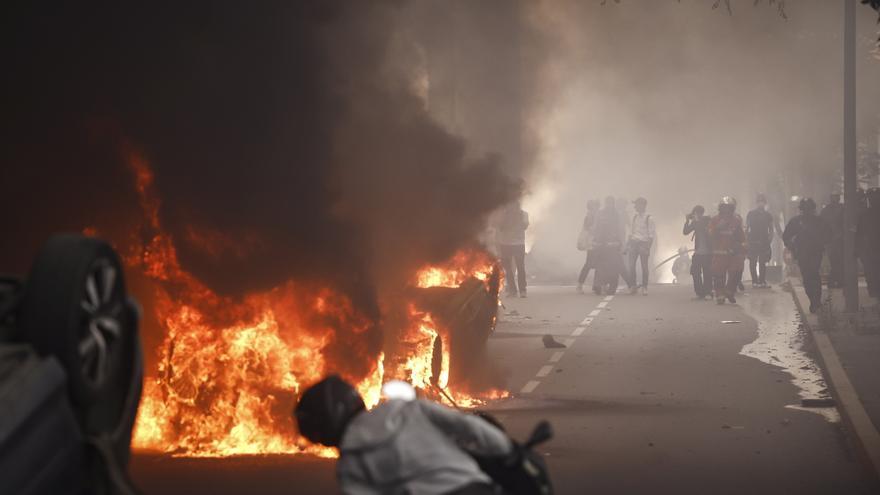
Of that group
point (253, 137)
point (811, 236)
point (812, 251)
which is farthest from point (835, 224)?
point (253, 137)

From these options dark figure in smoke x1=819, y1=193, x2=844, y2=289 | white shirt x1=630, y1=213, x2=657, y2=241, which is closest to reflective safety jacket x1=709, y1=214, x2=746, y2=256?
dark figure in smoke x1=819, y1=193, x2=844, y2=289

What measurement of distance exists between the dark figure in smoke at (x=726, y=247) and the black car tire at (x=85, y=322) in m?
21.1

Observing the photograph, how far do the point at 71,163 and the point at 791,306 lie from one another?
621 inches

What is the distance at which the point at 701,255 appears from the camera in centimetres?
2647

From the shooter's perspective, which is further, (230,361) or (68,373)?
(230,361)

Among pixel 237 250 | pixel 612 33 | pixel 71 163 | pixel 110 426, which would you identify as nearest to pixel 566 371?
pixel 237 250

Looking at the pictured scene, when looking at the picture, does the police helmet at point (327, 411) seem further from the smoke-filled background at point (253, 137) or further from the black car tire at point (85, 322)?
the smoke-filled background at point (253, 137)

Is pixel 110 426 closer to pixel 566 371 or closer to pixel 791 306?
pixel 566 371

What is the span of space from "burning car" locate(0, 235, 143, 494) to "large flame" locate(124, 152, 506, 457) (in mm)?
5810

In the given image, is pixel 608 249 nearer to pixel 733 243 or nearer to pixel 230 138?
pixel 733 243

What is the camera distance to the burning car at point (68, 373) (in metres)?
4.01

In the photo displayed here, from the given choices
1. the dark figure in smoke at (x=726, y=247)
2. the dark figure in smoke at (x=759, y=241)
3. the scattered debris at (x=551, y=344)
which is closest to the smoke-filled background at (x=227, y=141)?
the scattered debris at (x=551, y=344)

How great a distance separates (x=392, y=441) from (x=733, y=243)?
2202cm

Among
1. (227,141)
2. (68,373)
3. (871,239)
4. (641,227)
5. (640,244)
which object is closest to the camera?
(68,373)
